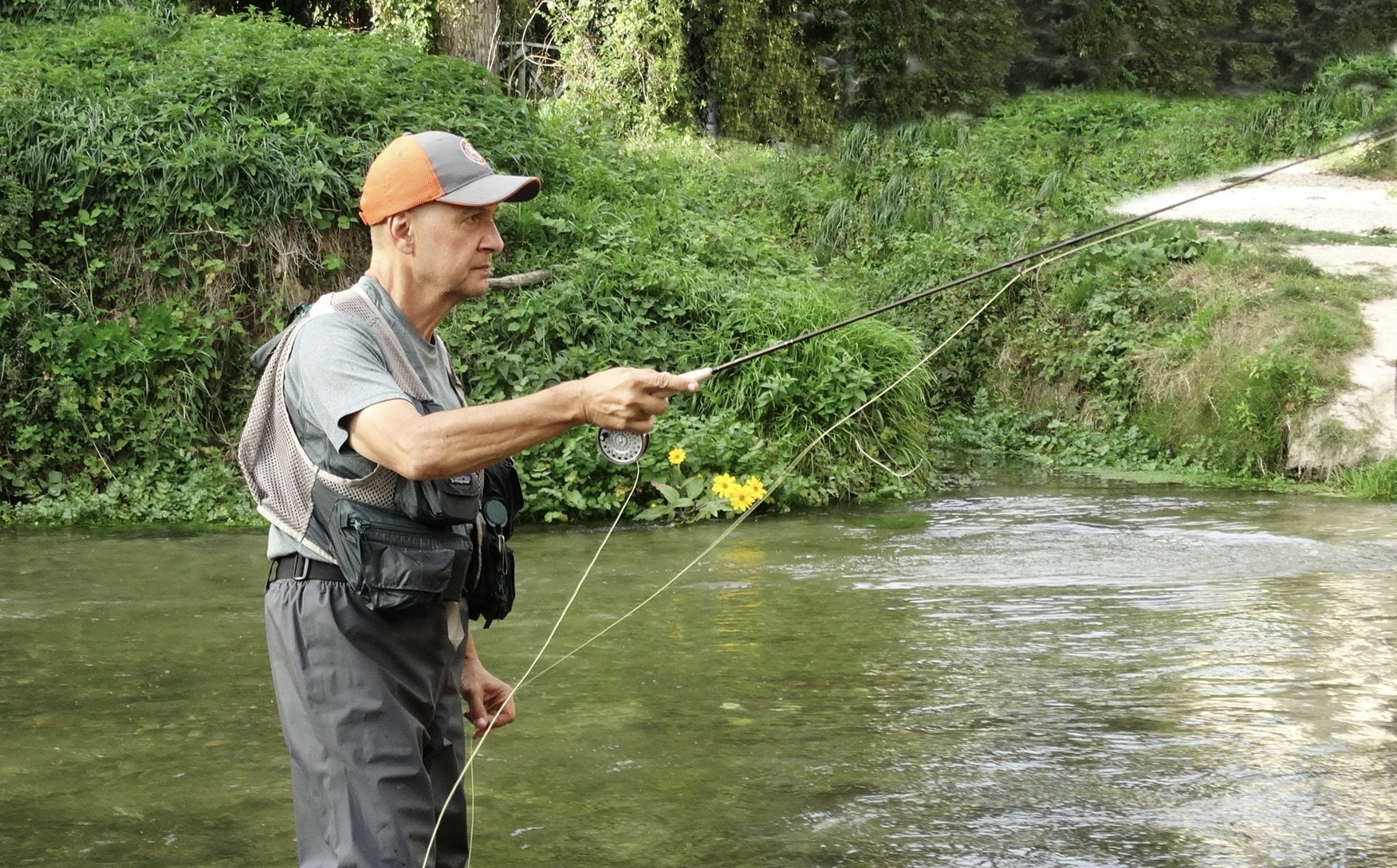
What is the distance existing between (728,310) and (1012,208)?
18.1 ft

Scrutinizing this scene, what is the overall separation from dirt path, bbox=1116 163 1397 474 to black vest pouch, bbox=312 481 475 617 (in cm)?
646

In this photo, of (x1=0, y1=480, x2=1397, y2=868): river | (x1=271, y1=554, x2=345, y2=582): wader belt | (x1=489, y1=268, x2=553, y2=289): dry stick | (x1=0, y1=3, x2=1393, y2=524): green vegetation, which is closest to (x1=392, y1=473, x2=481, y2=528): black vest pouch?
(x1=271, y1=554, x2=345, y2=582): wader belt

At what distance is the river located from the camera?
13.8ft

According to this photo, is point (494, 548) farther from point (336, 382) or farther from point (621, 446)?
point (336, 382)

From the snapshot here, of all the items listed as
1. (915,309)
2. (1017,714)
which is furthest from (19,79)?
(1017,714)

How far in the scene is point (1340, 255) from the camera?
1224cm

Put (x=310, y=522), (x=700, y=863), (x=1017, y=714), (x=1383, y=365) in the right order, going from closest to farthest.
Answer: (x=310, y=522) → (x=700, y=863) → (x=1017, y=714) → (x=1383, y=365)

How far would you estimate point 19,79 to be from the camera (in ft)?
36.1

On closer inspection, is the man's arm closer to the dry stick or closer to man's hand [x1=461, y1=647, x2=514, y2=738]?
man's hand [x1=461, y1=647, x2=514, y2=738]

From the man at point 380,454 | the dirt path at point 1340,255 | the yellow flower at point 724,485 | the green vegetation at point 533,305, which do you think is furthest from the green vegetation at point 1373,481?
the man at point 380,454

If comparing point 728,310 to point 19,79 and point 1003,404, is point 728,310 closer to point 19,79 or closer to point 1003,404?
point 1003,404

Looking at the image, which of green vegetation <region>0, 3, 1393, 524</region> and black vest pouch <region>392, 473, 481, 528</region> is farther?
green vegetation <region>0, 3, 1393, 524</region>

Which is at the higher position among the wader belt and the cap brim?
the cap brim

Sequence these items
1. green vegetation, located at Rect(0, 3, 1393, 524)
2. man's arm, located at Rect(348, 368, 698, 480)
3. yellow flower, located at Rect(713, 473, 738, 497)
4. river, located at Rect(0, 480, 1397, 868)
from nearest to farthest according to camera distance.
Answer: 1. man's arm, located at Rect(348, 368, 698, 480)
2. river, located at Rect(0, 480, 1397, 868)
3. yellow flower, located at Rect(713, 473, 738, 497)
4. green vegetation, located at Rect(0, 3, 1393, 524)
